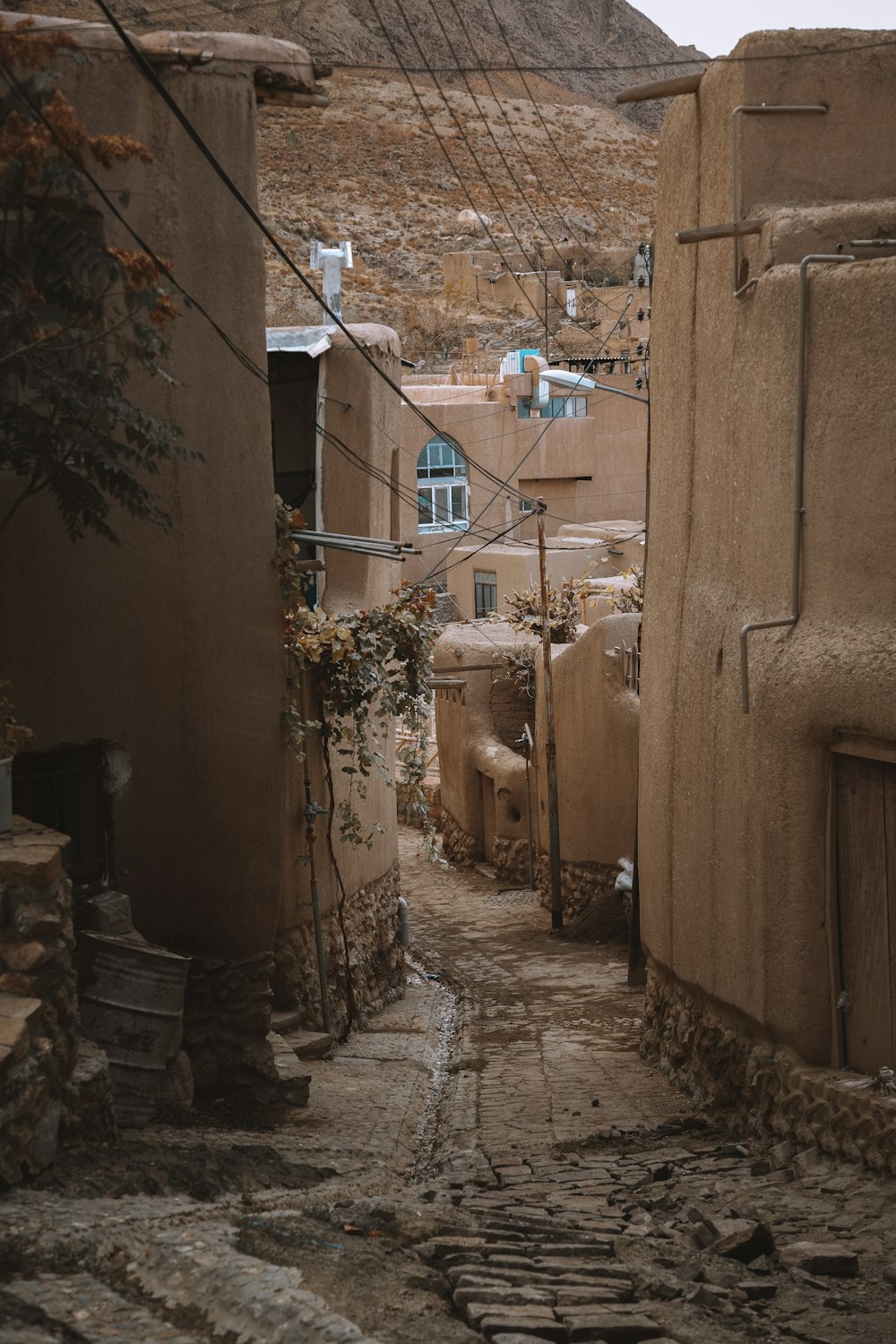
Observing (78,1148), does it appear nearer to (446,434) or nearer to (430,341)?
(446,434)

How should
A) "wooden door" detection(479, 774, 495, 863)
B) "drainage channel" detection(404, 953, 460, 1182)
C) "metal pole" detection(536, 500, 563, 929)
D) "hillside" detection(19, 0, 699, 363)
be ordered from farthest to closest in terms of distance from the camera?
"hillside" detection(19, 0, 699, 363), "wooden door" detection(479, 774, 495, 863), "metal pole" detection(536, 500, 563, 929), "drainage channel" detection(404, 953, 460, 1182)

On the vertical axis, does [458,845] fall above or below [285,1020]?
below

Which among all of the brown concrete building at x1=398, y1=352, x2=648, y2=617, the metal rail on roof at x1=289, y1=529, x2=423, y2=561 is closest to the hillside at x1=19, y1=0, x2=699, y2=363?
the brown concrete building at x1=398, y1=352, x2=648, y2=617

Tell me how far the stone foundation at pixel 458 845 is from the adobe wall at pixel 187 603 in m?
12.7

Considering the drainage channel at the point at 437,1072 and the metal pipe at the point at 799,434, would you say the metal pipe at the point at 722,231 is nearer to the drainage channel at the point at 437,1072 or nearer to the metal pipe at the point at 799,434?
the metal pipe at the point at 799,434

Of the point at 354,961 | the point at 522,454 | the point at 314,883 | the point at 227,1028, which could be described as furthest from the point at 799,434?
the point at 522,454

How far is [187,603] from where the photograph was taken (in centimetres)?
821

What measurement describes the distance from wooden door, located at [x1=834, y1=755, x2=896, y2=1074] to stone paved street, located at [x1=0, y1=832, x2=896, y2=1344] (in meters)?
0.60

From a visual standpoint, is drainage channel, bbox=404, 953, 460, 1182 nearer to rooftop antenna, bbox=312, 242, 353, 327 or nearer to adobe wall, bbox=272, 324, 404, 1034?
adobe wall, bbox=272, 324, 404, 1034

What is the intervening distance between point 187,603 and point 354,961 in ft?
13.7

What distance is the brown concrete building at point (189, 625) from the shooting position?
788 centimetres

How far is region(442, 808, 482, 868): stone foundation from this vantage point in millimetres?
21156

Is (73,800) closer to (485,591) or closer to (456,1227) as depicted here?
(456,1227)

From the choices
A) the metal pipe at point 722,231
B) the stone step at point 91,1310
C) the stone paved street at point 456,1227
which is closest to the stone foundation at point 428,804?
the stone paved street at point 456,1227
